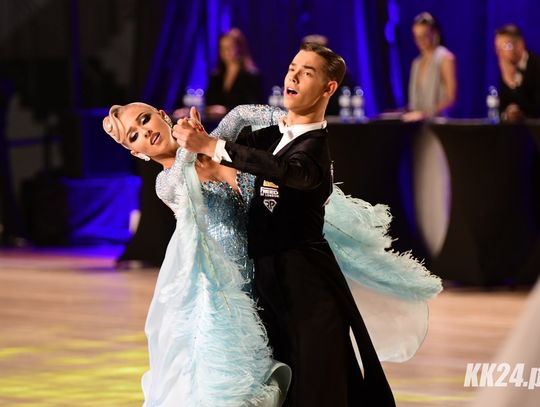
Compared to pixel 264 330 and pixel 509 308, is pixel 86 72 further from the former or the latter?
→ pixel 264 330

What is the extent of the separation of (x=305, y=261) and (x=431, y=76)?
499 centimetres

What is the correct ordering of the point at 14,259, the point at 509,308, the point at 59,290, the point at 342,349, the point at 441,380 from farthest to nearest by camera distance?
the point at 14,259, the point at 59,290, the point at 509,308, the point at 441,380, the point at 342,349

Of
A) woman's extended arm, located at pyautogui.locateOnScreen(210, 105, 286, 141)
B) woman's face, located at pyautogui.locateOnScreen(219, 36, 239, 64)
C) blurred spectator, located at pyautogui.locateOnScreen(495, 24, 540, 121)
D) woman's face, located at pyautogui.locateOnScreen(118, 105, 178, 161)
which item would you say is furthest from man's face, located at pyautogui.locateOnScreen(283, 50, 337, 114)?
woman's face, located at pyautogui.locateOnScreen(219, 36, 239, 64)

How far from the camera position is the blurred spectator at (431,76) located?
800 centimetres

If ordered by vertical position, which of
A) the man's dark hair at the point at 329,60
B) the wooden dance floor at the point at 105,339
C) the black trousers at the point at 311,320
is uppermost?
the man's dark hair at the point at 329,60

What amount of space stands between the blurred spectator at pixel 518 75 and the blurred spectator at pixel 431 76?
1.85ft

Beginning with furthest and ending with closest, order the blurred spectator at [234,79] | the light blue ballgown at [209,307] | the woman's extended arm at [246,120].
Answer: the blurred spectator at [234,79] → the woman's extended arm at [246,120] → the light blue ballgown at [209,307]

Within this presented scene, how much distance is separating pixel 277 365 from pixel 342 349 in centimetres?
19

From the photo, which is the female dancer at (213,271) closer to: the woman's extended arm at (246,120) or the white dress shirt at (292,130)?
the woman's extended arm at (246,120)

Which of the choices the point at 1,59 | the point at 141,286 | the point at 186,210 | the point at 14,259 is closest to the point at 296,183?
the point at 186,210

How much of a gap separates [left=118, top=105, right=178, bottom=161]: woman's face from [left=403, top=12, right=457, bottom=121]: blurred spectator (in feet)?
15.3

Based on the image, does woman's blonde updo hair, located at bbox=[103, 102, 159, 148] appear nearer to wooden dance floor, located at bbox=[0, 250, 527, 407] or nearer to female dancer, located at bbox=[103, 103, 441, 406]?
female dancer, located at bbox=[103, 103, 441, 406]

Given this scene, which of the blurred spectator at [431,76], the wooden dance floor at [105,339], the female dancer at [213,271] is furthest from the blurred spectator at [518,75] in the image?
the female dancer at [213,271]

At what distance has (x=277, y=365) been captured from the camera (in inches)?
130
